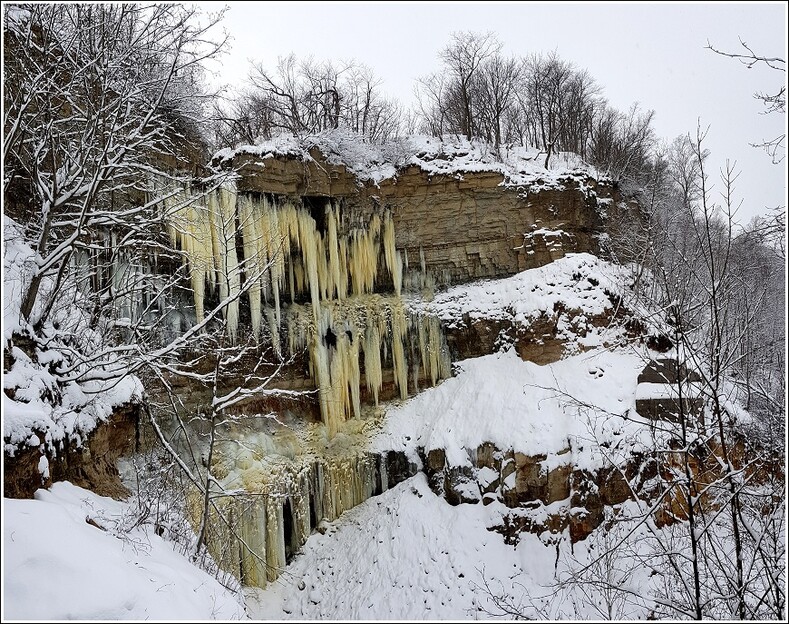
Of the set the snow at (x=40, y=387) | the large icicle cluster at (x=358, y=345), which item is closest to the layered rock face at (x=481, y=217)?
the large icicle cluster at (x=358, y=345)

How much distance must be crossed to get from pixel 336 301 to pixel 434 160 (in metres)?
5.56

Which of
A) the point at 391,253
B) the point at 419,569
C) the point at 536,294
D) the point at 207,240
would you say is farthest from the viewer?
the point at 391,253

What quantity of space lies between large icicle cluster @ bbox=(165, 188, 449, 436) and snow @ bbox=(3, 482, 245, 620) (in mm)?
8945

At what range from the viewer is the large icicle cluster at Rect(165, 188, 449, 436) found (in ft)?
45.4

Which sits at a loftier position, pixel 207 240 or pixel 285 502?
pixel 207 240

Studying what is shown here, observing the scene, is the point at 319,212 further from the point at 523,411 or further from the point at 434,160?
the point at 523,411

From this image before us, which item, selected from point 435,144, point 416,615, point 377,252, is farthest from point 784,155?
point 435,144

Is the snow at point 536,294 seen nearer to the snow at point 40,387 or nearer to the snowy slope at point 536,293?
the snowy slope at point 536,293

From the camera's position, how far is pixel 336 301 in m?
15.3

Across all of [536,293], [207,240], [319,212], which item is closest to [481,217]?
[536,293]

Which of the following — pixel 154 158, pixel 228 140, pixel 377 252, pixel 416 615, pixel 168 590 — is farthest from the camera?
pixel 228 140

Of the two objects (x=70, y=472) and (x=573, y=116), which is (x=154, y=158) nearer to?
(x=70, y=472)

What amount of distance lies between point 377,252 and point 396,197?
1879 millimetres

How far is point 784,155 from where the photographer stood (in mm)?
3588
